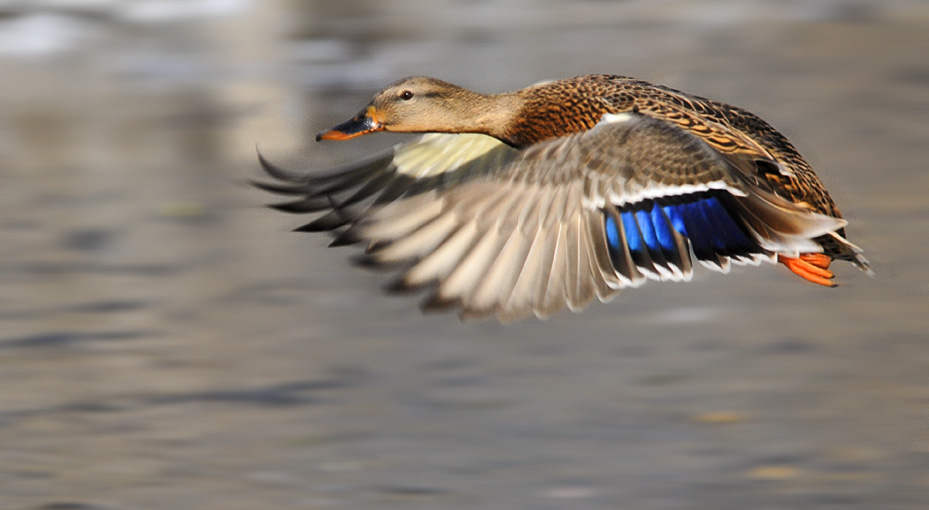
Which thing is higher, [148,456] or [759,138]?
[759,138]

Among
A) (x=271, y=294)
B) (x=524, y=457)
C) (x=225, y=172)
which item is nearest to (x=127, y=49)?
(x=225, y=172)

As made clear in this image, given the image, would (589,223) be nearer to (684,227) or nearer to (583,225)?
(583,225)

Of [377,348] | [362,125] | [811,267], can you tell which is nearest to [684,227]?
[811,267]

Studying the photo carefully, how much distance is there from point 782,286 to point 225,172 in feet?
9.47

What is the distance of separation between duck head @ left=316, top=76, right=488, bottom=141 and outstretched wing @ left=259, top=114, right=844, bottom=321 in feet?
2.29

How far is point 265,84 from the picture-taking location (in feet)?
31.1

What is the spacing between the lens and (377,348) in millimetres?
5637

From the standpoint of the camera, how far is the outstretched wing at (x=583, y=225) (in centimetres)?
418

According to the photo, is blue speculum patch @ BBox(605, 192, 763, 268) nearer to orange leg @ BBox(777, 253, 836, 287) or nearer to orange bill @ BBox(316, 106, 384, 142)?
orange leg @ BBox(777, 253, 836, 287)

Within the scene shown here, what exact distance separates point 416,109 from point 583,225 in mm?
1005

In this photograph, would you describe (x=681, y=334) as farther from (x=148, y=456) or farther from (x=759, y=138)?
(x=148, y=456)

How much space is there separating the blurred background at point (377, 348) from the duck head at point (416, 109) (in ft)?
2.87

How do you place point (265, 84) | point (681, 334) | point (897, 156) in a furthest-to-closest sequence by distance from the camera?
point (265, 84) → point (897, 156) → point (681, 334)

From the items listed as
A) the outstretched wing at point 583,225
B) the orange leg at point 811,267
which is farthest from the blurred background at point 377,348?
the outstretched wing at point 583,225
